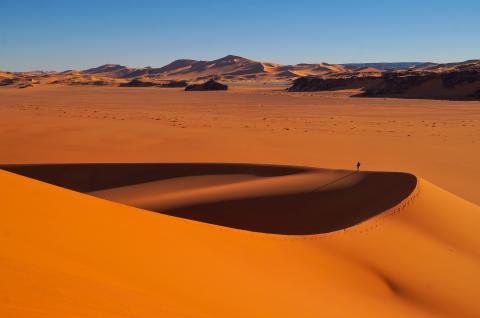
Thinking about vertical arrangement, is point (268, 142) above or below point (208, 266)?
below

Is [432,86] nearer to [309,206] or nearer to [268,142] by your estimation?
[268,142]

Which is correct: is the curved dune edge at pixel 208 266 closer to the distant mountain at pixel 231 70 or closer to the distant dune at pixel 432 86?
the distant dune at pixel 432 86

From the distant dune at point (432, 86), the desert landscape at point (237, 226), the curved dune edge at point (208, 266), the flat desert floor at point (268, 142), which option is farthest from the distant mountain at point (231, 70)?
the curved dune edge at point (208, 266)

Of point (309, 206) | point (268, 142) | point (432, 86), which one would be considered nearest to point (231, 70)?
point (432, 86)

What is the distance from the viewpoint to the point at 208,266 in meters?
5.00

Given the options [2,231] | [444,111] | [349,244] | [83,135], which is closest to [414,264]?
[349,244]

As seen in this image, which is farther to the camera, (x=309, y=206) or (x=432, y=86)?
(x=432, y=86)

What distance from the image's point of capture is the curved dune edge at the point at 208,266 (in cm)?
330

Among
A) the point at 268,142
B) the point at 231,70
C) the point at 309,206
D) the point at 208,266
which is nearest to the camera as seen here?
the point at 208,266

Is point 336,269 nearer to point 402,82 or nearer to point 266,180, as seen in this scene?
point 266,180

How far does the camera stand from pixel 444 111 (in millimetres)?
34625

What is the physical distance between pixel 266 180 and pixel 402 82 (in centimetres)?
4596

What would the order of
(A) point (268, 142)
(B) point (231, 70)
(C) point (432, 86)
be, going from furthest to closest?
1. (B) point (231, 70)
2. (C) point (432, 86)
3. (A) point (268, 142)

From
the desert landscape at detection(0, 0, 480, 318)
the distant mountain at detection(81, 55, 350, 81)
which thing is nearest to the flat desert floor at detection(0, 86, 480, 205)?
the desert landscape at detection(0, 0, 480, 318)
